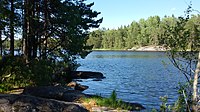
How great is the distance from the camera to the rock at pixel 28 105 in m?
8.21

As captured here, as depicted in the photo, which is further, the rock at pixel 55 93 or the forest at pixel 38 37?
the forest at pixel 38 37

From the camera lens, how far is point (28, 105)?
27.7ft

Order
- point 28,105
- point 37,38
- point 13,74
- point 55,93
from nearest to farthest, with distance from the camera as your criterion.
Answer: point 28,105
point 55,93
point 13,74
point 37,38

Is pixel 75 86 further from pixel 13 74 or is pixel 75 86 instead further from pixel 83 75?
pixel 83 75

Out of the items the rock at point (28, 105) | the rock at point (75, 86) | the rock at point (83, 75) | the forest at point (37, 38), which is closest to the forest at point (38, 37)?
the forest at point (37, 38)

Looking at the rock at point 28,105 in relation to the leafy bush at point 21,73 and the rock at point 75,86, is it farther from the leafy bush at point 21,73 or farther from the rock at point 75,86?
the rock at point 75,86

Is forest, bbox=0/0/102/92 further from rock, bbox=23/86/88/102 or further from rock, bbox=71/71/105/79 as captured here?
rock, bbox=71/71/105/79

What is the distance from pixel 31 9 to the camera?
2192 cm

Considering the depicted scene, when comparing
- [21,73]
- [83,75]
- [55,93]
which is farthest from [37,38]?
[83,75]

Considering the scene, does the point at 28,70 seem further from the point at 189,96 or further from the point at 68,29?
the point at 189,96

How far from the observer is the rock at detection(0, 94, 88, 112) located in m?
8.21

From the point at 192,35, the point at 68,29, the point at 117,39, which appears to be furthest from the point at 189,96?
the point at 117,39

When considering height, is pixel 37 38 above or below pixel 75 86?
above

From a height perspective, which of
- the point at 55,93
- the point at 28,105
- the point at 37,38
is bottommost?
the point at 55,93
